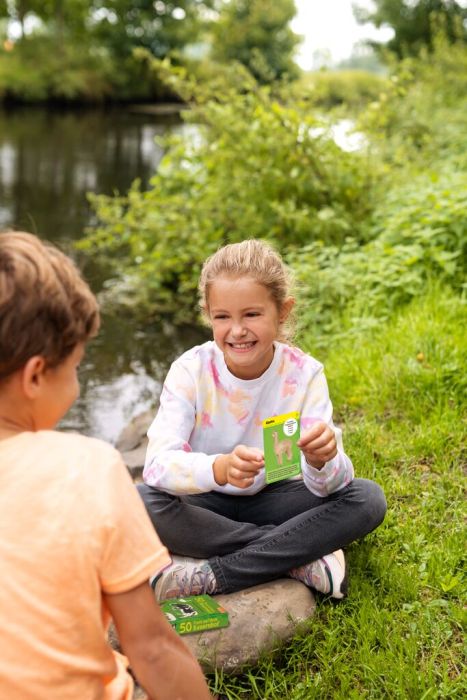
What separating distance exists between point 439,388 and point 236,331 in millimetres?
1391

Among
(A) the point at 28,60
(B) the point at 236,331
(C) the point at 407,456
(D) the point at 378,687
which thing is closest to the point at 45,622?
(D) the point at 378,687

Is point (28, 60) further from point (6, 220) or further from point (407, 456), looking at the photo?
point (407, 456)

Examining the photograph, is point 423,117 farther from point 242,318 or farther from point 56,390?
point 56,390

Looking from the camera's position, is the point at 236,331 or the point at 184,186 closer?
the point at 236,331

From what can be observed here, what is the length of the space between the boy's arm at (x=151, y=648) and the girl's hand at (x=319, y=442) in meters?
0.94

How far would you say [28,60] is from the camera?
32.5 meters

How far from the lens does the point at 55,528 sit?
121cm

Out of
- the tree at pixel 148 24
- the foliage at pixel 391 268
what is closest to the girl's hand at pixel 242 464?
the foliage at pixel 391 268

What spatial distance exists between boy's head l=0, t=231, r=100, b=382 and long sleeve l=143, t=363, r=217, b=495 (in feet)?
3.61

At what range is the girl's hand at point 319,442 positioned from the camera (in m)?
2.24

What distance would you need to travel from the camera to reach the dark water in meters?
5.01

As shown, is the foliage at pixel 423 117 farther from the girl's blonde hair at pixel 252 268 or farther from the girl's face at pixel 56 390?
the girl's face at pixel 56 390

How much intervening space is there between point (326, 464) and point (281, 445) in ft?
1.03

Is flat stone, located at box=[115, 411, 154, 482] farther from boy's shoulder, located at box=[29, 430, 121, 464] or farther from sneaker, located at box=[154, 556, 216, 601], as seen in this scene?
boy's shoulder, located at box=[29, 430, 121, 464]
